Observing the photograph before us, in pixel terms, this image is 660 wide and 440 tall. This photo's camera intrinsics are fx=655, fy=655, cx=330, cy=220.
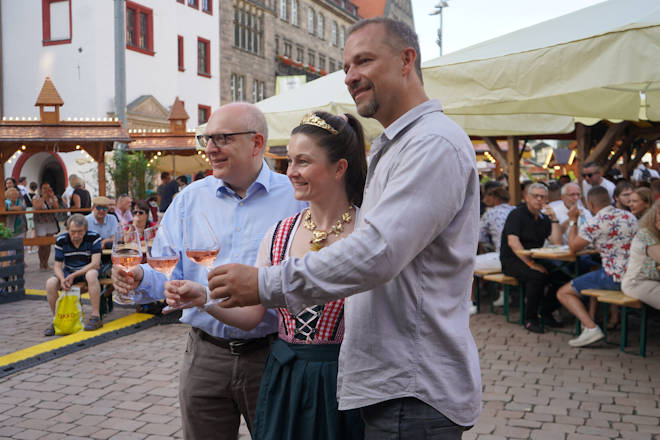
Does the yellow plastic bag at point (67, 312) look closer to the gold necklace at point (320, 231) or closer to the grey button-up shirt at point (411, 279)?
the gold necklace at point (320, 231)

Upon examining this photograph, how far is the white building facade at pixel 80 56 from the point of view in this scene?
24.9 metres

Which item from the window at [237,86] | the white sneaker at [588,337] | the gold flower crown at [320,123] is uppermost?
the window at [237,86]

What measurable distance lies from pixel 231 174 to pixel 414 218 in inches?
54.7

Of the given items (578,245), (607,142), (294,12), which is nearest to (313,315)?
(578,245)

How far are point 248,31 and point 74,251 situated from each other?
31.1m

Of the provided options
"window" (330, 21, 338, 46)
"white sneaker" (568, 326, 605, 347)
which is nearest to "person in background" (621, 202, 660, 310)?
"white sneaker" (568, 326, 605, 347)

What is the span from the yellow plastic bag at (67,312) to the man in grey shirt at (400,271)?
22.5 feet

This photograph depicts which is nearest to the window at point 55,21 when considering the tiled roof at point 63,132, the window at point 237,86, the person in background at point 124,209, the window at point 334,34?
the window at point 237,86

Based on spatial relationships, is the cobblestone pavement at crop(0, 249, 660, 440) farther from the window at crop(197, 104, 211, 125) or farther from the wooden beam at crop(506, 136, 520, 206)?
the window at crop(197, 104, 211, 125)

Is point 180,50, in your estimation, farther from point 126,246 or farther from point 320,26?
point 126,246

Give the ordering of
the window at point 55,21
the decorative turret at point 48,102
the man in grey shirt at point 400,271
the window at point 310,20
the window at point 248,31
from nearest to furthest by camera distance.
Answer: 1. the man in grey shirt at point 400,271
2. the decorative turret at point 48,102
3. the window at point 55,21
4. the window at point 248,31
5. the window at point 310,20

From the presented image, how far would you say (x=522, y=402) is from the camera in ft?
17.1

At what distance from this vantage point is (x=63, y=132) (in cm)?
1502

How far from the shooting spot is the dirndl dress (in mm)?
2191
